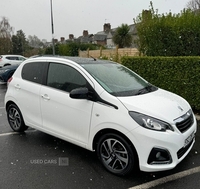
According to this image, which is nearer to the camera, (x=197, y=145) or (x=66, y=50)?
(x=197, y=145)

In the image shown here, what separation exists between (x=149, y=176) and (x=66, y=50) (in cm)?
2461

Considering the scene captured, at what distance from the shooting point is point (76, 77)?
332 centimetres

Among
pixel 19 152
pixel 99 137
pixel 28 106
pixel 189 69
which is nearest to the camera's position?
pixel 99 137

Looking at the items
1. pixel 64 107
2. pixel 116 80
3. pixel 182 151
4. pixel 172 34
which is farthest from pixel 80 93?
pixel 172 34

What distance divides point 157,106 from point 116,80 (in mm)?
872

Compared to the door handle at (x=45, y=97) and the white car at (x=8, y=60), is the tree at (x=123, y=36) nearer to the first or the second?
the white car at (x=8, y=60)

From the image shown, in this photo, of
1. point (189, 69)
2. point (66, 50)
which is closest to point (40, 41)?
point (66, 50)

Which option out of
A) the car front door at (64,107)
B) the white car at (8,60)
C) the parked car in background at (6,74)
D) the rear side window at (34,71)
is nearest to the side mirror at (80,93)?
the car front door at (64,107)

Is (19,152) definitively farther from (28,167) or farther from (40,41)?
(40,41)

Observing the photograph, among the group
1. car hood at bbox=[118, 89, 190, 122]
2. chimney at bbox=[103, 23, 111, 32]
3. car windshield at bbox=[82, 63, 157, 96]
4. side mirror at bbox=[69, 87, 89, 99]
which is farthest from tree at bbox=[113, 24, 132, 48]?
chimney at bbox=[103, 23, 111, 32]

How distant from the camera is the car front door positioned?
10.2ft

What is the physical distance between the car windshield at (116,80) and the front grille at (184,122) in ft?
2.33

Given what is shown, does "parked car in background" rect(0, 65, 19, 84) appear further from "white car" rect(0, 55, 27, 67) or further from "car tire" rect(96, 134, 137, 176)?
"car tire" rect(96, 134, 137, 176)

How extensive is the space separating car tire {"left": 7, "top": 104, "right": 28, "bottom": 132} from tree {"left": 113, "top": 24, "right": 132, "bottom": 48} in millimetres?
24491
